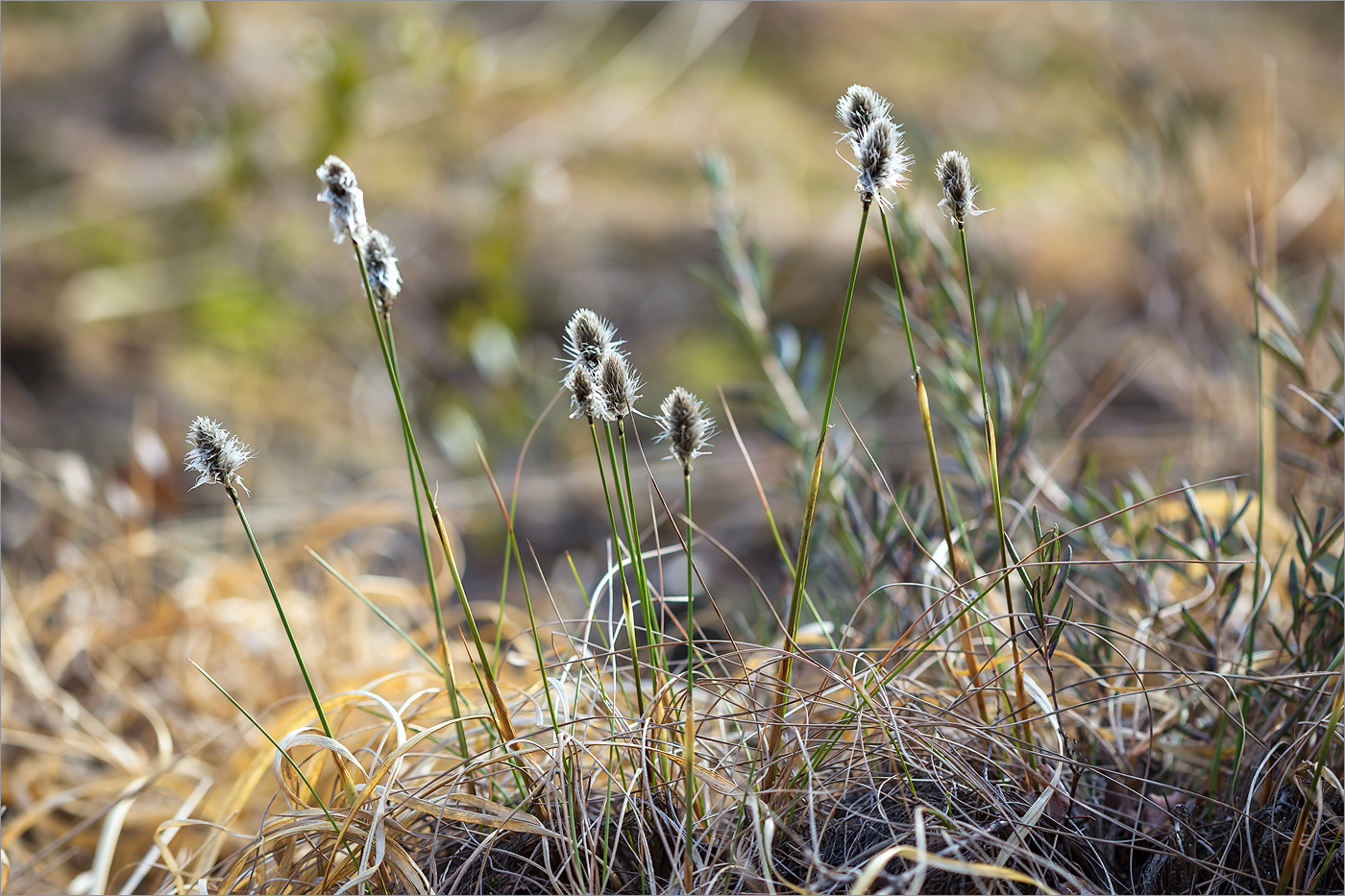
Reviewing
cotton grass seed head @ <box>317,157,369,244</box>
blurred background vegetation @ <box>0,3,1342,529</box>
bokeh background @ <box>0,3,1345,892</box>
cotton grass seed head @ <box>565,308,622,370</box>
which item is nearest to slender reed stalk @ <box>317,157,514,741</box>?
cotton grass seed head @ <box>317,157,369,244</box>

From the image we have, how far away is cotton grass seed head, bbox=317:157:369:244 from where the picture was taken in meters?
0.51

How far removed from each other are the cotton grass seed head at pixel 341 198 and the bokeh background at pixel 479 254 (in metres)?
0.80

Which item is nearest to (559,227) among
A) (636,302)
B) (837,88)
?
(636,302)

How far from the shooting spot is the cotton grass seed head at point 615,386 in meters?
0.50

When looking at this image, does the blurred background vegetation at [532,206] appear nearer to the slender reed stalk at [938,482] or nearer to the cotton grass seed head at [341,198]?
the slender reed stalk at [938,482]

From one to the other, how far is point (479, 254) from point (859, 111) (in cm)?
149

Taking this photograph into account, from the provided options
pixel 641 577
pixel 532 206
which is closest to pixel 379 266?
pixel 641 577

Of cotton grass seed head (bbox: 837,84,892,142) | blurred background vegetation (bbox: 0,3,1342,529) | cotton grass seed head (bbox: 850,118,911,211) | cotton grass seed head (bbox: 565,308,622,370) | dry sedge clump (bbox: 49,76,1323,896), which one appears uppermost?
blurred background vegetation (bbox: 0,3,1342,529)

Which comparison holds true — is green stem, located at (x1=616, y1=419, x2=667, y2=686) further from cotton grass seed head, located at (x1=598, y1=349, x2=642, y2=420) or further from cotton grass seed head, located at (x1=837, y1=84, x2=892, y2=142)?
cotton grass seed head, located at (x1=837, y1=84, x2=892, y2=142)

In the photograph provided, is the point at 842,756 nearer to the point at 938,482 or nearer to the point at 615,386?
the point at 938,482

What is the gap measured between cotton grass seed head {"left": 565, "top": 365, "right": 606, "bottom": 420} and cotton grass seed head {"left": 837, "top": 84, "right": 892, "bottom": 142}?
0.19 m

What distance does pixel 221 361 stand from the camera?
192 cm

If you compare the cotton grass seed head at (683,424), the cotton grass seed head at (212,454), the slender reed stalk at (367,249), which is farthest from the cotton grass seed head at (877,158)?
the cotton grass seed head at (212,454)

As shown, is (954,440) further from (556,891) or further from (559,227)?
(559,227)
